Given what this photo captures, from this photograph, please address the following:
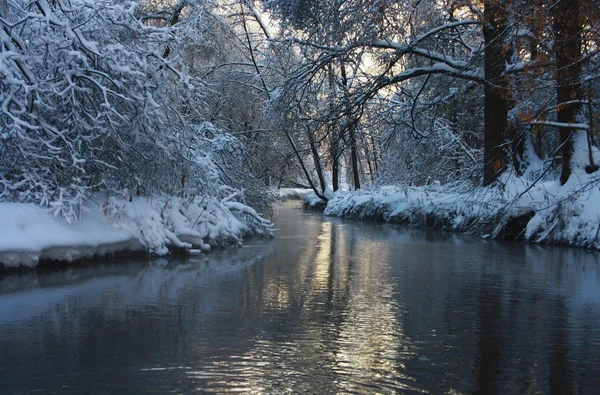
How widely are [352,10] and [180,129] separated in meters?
3.93

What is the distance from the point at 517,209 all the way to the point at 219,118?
987cm

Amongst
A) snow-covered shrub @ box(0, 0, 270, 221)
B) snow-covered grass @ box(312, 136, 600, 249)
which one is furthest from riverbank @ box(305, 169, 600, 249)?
snow-covered shrub @ box(0, 0, 270, 221)

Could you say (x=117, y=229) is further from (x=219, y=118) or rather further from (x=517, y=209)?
(x=219, y=118)

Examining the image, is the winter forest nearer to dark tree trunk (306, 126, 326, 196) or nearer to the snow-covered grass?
the snow-covered grass

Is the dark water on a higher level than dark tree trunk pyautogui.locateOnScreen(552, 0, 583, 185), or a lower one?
lower

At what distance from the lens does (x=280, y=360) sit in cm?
460

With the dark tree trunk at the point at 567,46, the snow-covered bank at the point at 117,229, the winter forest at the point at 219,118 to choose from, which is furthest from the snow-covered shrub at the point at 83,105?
the dark tree trunk at the point at 567,46

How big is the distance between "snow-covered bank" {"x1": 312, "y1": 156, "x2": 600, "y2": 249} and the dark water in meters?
2.92

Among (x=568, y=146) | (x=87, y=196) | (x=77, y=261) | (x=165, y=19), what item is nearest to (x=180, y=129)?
(x=87, y=196)

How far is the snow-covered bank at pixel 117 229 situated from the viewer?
27.8 feet

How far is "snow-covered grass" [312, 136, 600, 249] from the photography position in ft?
41.7

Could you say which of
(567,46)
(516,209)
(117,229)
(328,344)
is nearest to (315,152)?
(516,209)

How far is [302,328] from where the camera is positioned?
18.4ft

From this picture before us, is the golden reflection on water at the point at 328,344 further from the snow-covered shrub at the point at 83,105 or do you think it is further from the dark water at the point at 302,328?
the snow-covered shrub at the point at 83,105
